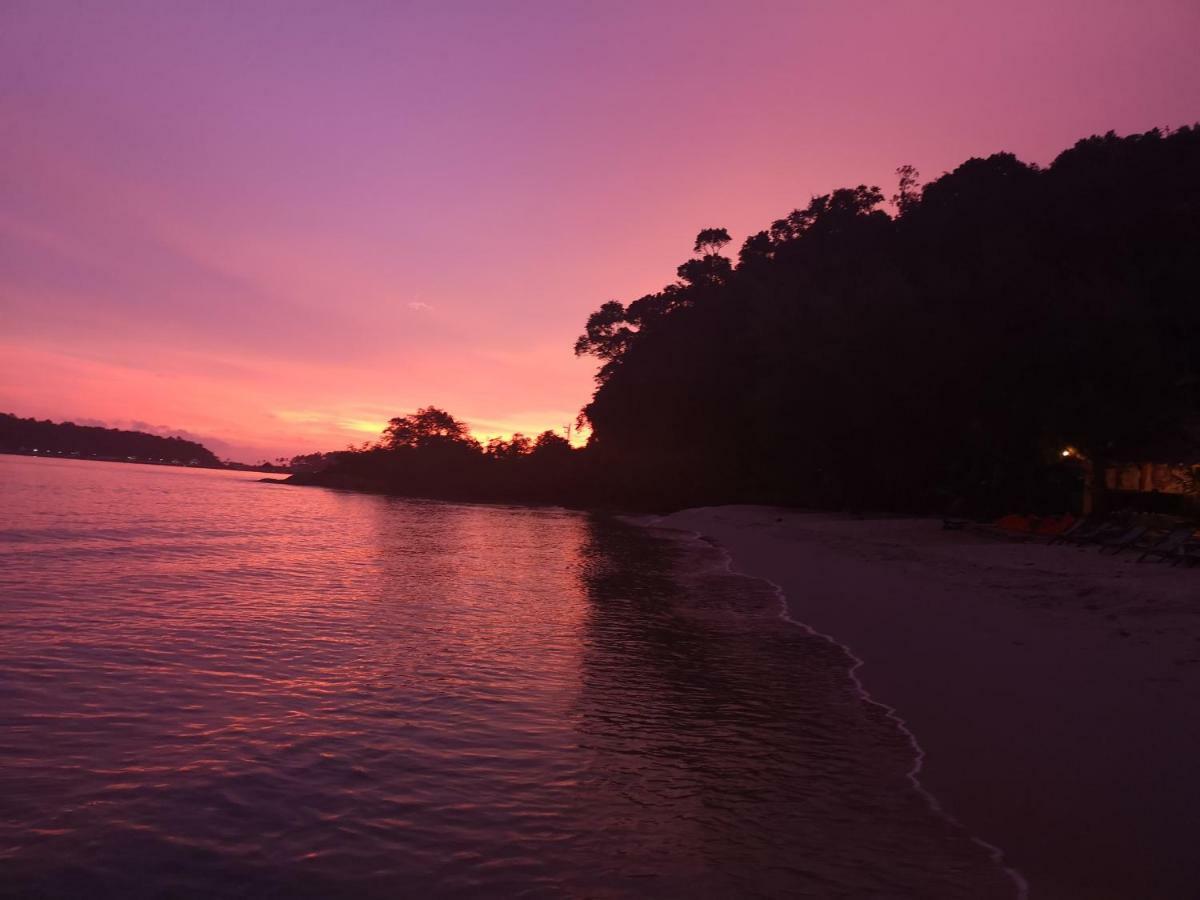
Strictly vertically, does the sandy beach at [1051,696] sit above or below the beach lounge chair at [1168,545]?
below

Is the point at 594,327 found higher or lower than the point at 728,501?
higher

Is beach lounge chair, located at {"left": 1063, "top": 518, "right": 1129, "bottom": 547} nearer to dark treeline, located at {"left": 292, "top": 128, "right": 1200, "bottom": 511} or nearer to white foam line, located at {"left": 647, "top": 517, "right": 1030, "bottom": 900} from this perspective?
dark treeline, located at {"left": 292, "top": 128, "right": 1200, "bottom": 511}

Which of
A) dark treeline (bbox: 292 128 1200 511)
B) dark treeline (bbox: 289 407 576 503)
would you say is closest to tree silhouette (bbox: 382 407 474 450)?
dark treeline (bbox: 289 407 576 503)

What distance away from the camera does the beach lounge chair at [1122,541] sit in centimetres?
1980

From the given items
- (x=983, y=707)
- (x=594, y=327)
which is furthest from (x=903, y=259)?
(x=983, y=707)

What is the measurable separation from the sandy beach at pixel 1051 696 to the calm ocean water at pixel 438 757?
1.78 ft

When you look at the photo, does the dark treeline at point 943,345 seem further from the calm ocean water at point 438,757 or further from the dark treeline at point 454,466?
the calm ocean water at point 438,757

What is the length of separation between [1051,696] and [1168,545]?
468 inches

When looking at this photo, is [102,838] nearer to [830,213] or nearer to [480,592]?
[480,592]

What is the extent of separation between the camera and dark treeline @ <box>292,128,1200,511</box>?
32.8 m

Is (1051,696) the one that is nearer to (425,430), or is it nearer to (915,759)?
(915,759)

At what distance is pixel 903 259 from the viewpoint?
56.6m

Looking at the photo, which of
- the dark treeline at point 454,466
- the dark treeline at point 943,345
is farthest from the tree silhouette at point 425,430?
the dark treeline at point 943,345

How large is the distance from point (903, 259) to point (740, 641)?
50282mm
